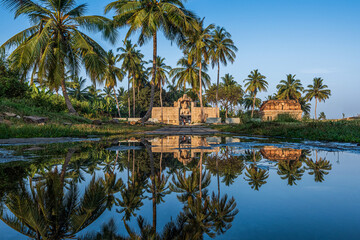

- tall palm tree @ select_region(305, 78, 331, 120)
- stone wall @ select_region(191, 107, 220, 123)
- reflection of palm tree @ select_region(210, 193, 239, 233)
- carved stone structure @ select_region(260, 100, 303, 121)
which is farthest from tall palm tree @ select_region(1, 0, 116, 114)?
tall palm tree @ select_region(305, 78, 331, 120)

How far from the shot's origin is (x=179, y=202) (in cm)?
153

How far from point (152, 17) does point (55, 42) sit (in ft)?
19.7

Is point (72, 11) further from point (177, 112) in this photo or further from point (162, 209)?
point (177, 112)

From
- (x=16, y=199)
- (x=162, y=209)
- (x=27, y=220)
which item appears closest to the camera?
(x=27, y=220)

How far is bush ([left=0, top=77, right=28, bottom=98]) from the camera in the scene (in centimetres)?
1339

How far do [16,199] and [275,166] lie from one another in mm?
2657

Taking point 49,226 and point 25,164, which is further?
point 25,164

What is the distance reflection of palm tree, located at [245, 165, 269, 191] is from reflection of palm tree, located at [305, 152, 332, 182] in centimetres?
49

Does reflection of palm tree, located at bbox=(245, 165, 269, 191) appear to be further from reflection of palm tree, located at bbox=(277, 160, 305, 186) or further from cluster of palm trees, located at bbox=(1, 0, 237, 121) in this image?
cluster of palm trees, located at bbox=(1, 0, 237, 121)

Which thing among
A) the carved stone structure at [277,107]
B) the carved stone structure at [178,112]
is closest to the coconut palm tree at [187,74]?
the carved stone structure at [178,112]

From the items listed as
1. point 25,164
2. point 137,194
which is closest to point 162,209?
point 137,194

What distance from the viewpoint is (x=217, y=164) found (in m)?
2.86

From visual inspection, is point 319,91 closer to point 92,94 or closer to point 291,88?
point 291,88

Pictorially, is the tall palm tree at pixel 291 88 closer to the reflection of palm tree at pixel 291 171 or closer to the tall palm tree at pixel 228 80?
the tall palm tree at pixel 228 80
